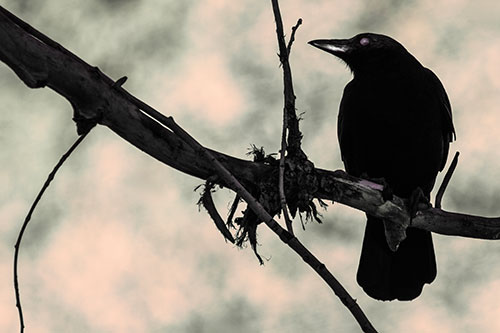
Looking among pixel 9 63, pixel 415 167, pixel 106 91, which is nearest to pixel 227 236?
pixel 106 91

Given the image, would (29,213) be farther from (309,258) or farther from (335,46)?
(335,46)

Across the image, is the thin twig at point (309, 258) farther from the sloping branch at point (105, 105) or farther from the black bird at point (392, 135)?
the black bird at point (392, 135)

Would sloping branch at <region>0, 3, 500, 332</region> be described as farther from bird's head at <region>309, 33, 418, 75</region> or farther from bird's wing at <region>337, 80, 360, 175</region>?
bird's head at <region>309, 33, 418, 75</region>

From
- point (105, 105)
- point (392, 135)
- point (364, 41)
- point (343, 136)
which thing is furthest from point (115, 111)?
point (364, 41)

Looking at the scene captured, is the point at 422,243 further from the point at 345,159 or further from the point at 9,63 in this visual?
the point at 9,63

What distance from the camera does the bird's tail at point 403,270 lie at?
217 inches

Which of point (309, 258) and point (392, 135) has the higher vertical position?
point (392, 135)

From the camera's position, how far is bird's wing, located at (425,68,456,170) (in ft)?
18.0

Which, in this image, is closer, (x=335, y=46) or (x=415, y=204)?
(x=415, y=204)

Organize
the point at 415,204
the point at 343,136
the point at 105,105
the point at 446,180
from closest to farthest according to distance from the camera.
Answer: the point at 105,105, the point at 446,180, the point at 415,204, the point at 343,136

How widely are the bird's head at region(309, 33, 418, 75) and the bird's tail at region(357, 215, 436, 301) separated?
1.20 metres

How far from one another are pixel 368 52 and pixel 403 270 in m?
1.61

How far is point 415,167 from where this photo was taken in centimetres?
529

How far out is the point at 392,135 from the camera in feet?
17.1
